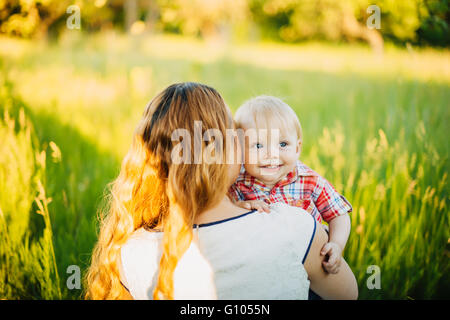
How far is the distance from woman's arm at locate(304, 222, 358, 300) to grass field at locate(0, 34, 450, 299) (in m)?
0.71

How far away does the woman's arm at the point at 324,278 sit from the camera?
126 centimetres

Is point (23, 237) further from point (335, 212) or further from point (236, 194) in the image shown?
point (335, 212)

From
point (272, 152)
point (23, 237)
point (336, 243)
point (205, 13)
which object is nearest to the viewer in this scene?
point (336, 243)

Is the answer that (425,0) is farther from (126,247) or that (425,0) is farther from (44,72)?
(44,72)

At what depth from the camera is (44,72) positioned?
535 centimetres

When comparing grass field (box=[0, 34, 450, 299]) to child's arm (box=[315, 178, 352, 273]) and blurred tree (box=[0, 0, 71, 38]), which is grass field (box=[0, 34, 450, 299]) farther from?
blurred tree (box=[0, 0, 71, 38])

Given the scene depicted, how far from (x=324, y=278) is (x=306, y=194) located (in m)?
0.46

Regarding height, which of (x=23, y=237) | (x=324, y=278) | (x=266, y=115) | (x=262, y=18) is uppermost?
(x=262, y=18)

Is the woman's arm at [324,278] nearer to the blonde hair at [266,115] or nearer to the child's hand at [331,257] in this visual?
the child's hand at [331,257]

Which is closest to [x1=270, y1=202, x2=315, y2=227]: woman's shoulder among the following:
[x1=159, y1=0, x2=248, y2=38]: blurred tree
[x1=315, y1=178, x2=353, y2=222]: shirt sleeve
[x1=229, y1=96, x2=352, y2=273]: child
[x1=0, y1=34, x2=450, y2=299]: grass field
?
[x1=229, y1=96, x2=352, y2=273]: child

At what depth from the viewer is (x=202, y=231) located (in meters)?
1.19

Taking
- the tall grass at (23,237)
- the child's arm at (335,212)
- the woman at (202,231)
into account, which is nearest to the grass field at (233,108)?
the tall grass at (23,237)

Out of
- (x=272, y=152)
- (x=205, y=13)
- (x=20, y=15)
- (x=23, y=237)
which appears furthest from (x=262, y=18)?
(x=272, y=152)
